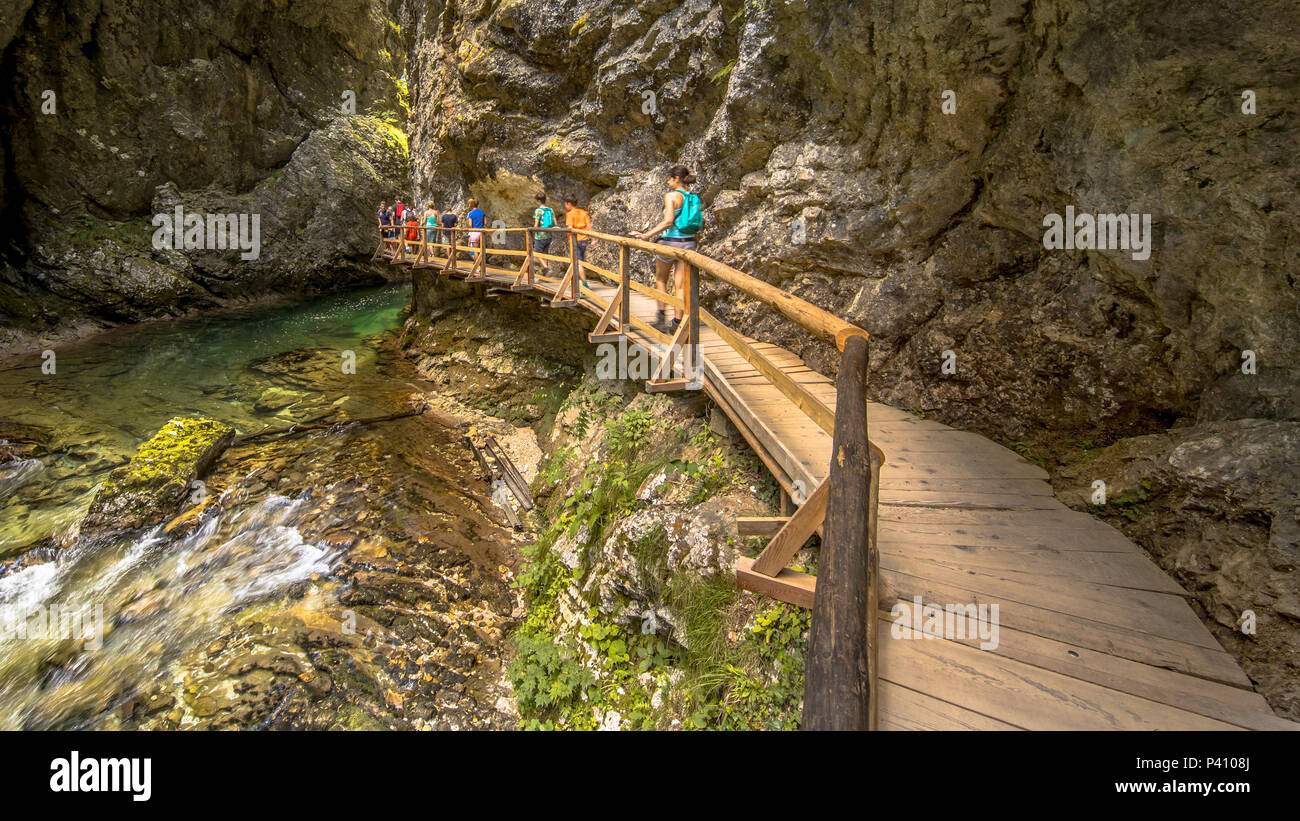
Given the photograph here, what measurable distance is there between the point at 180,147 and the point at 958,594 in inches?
1007

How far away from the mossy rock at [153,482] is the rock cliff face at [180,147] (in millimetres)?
11625

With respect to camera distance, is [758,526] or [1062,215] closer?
[758,526]

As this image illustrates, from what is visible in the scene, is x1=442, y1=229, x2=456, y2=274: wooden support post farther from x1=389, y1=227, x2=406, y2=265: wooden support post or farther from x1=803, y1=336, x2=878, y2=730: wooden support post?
x1=803, y1=336, x2=878, y2=730: wooden support post

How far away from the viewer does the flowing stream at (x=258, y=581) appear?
5.25m

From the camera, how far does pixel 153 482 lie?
7.88m

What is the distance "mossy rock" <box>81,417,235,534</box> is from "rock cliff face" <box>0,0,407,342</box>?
11.6m

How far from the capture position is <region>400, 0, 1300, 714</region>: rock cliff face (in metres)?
3.05

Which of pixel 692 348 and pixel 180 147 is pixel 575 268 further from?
pixel 180 147

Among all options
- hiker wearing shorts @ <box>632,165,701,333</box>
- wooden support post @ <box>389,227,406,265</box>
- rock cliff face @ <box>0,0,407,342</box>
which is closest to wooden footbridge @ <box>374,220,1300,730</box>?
hiker wearing shorts @ <box>632,165,701,333</box>

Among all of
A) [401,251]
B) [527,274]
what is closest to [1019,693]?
[527,274]

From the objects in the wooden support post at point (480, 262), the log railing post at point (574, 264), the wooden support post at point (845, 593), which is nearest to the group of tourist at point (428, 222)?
the wooden support post at point (480, 262)
